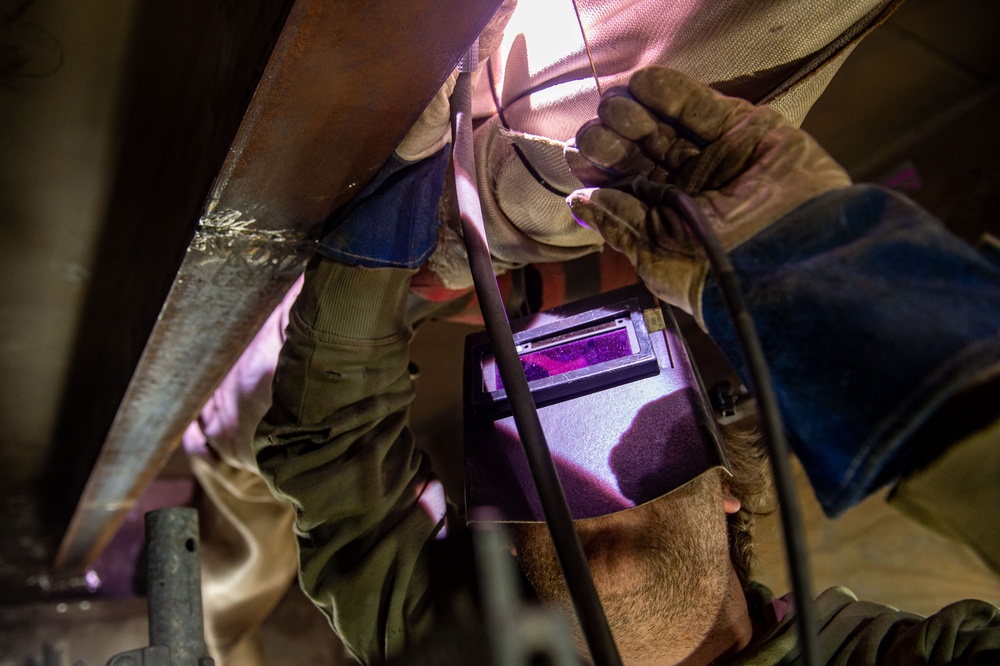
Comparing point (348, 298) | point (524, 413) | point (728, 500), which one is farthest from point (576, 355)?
point (728, 500)

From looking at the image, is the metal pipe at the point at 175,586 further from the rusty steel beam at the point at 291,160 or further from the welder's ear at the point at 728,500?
the welder's ear at the point at 728,500

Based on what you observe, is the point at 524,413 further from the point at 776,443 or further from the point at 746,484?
the point at 746,484

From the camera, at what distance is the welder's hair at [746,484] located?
4.15ft

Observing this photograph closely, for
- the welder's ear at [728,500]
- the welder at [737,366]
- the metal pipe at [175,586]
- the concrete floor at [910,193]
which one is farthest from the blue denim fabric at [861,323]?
the concrete floor at [910,193]

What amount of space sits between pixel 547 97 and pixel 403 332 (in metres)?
0.40

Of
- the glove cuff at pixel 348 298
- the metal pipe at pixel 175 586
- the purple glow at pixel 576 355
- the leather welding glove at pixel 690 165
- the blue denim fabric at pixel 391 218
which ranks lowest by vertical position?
the metal pipe at pixel 175 586

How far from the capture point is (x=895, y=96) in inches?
61.2

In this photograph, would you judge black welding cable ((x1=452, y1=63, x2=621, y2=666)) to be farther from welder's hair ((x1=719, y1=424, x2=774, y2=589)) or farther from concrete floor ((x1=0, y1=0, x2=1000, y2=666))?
concrete floor ((x1=0, y1=0, x2=1000, y2=666))

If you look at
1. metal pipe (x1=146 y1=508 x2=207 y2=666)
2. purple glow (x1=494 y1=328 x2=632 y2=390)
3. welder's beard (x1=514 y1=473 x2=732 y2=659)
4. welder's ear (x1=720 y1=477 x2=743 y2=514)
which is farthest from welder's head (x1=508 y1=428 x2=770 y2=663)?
metal pipe (x1=146 y1=508 x2=207 y2=666)

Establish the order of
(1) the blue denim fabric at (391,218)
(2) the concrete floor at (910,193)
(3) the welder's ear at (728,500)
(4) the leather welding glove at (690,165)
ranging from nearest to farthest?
(4) the leather welding glove at (690,165)
(1) the blue denim fabric at (391,218)
(3) the welder's ear at (728,500)
(2) the concrete floor at (910,193)

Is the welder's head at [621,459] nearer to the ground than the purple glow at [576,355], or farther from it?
nearer to the ground

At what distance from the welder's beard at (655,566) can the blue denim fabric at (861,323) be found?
18.5 inches

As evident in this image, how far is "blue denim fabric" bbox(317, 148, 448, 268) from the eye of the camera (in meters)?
0.85

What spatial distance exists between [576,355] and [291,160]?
0.39 metres
